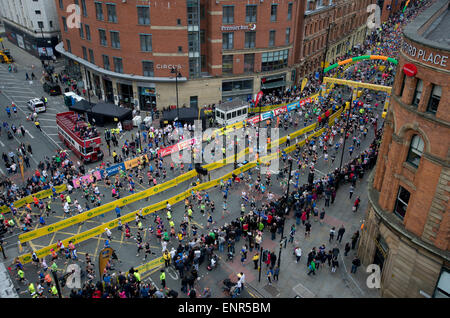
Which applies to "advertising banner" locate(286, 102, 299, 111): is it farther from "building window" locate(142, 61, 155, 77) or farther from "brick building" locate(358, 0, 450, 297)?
"brick building" locate(358, 0, 450, 297)

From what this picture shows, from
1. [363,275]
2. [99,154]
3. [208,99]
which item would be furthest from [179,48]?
[363,275]

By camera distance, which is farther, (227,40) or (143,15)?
(227,40)

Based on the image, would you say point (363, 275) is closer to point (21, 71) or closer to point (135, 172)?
point (135, 172)

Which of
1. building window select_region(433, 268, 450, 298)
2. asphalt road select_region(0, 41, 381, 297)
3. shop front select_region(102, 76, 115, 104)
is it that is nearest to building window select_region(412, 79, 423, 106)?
building window select_region(433, 268, 450, 298)

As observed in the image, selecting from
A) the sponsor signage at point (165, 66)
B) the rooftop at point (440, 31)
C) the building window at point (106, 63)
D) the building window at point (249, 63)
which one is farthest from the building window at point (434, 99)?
the building window at point (106, 63)

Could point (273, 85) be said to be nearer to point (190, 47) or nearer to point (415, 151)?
point (190, 47)

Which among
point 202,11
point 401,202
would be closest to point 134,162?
point 202,11
